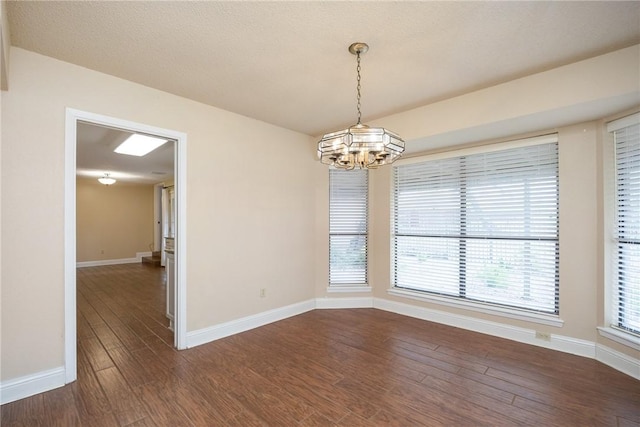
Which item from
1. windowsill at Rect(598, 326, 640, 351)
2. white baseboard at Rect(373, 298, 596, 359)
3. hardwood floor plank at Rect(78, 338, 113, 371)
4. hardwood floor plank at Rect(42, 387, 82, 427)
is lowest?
hardwood floor plank at Rect(78, 338, 113, 371)

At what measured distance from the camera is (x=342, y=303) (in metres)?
4.42

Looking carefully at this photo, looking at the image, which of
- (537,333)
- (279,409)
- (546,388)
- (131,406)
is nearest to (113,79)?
(131,406)

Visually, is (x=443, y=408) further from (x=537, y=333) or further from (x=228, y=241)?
(x=228, y=241)

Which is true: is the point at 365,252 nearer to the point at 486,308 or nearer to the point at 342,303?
the point at 342,303

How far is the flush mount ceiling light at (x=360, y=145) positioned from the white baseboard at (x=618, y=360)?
270 cm

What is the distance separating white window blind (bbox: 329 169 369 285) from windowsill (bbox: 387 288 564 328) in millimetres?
657

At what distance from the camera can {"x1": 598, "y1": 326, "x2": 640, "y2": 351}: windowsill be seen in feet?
8.03

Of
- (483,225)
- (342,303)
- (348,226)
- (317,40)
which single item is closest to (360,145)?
(317,40)

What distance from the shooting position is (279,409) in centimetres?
207

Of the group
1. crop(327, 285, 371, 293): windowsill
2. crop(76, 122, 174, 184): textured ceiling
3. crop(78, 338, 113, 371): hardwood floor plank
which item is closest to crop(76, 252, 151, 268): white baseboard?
crop(76, 122, 174, 184): textured ceiling

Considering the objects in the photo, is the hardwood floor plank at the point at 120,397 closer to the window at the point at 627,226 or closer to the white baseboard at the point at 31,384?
the white baseboard at the point at 31,384

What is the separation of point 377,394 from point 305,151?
3.26m

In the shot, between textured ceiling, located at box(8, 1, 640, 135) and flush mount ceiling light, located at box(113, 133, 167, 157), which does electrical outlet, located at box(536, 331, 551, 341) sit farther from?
flush mount ceiling light, located at box(113, 133, 167, 157)

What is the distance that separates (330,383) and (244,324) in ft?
5.05
